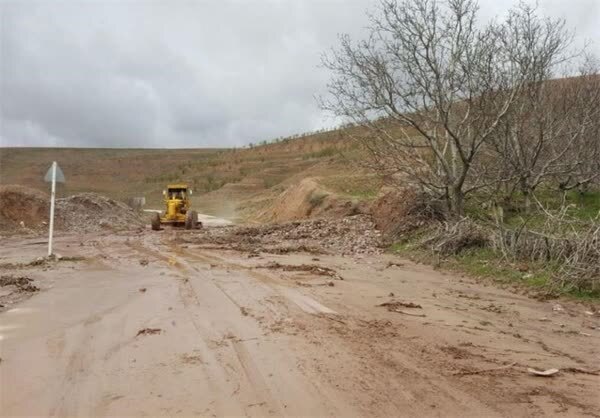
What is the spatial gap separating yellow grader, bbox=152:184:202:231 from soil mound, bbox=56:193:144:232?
2065mm

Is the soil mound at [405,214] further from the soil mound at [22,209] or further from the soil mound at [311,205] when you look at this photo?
the soil mound at [22,209]

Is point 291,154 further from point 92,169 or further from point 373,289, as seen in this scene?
point 373,289

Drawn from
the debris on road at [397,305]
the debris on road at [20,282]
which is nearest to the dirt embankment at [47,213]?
the debris on road at [20,282]

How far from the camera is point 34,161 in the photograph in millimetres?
96000

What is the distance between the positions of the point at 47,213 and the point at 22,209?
117 centimetres

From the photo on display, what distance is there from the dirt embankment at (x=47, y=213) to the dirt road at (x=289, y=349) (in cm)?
1624

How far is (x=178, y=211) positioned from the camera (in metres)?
28.8

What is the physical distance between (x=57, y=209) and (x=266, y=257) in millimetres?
17327

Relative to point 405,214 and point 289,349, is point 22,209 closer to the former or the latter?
point 405,214

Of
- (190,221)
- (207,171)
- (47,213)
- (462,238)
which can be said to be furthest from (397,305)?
(207,171)

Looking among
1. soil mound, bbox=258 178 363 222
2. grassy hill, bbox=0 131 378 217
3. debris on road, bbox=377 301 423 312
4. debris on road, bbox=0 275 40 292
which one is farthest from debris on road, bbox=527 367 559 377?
grassy hill, bbox=0 131 378 217

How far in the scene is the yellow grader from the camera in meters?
26.8

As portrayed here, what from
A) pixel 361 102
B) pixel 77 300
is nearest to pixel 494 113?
pixel 361 102

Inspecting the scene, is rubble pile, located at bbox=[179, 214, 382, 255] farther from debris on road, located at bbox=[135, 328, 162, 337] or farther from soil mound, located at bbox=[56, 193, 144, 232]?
debris on road, located at bbox=[135, 328, 162, 337]
